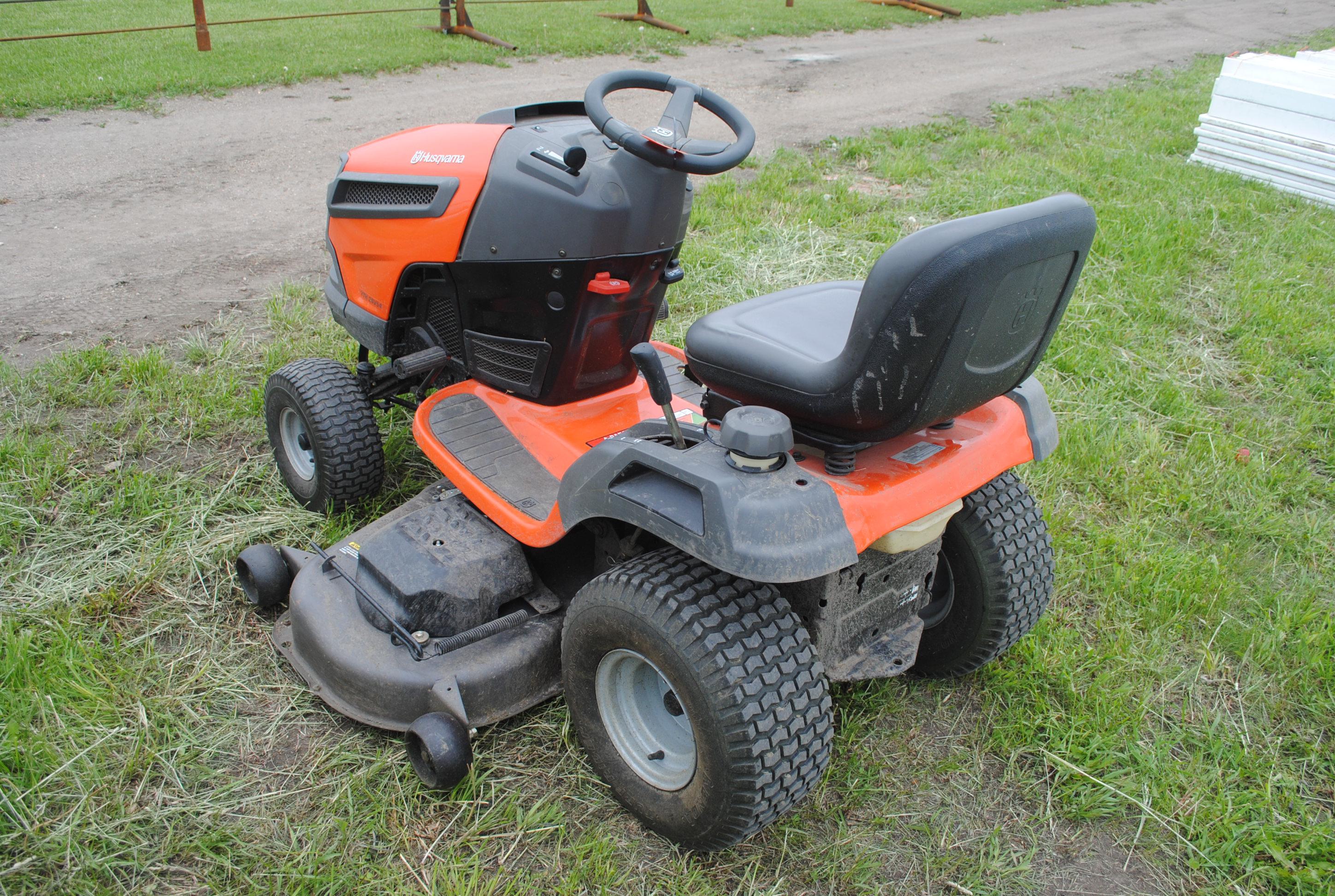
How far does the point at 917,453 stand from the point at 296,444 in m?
2.02

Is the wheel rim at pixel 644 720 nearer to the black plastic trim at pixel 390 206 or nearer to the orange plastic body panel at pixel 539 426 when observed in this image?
the orange plastic body panel at pixel 539 426

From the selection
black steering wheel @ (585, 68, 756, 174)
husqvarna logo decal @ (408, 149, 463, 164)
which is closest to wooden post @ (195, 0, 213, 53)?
husqvarna logo decal @ (408, 149, 463, 164)

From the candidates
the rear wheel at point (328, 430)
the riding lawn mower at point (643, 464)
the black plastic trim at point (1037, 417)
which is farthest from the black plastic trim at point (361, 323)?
the black plastic trim at point (1037, 417)

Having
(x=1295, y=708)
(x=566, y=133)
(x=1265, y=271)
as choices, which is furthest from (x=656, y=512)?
(x=1265, y=271)

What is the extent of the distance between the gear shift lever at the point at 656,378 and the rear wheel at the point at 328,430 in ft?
3.96

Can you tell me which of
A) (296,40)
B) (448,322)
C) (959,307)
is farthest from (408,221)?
(296,40)

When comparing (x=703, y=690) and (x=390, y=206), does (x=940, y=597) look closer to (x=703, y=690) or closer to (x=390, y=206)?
(x=703, y=690)

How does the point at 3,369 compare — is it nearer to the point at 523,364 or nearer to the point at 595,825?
the point at 523,364

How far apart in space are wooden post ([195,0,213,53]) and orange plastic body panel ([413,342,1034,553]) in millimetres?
7724

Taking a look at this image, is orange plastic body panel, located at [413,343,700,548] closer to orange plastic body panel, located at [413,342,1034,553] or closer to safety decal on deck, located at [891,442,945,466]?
orange plastic body panel, located at [413,342,1034,553]

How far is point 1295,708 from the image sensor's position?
260 centimetres

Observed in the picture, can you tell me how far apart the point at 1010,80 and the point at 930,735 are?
928 cm

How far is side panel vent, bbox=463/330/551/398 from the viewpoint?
9.01 feet

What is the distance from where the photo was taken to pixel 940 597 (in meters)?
2.55
